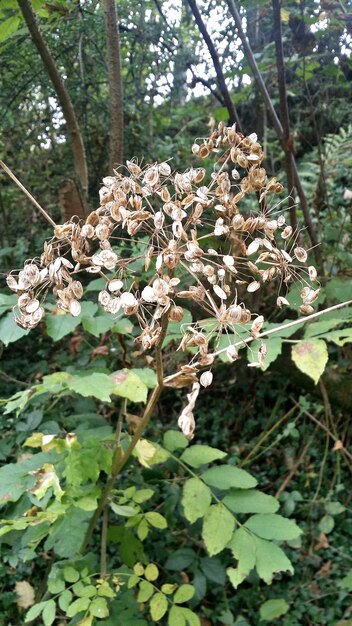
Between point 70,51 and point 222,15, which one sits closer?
point 70,51

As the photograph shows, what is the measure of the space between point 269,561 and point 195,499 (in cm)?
31

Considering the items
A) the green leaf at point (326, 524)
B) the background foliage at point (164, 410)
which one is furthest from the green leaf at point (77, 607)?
the green leaf at point (326, 524)

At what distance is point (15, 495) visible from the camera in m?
1.97

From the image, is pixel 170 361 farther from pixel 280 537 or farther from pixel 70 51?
pixel 70 51

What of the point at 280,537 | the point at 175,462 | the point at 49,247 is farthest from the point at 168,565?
the point at 49,247

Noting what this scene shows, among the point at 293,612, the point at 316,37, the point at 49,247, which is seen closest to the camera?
the point at 49,247

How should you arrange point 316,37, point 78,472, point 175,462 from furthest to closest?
point 316,37 → point 175,462 → point 78,472

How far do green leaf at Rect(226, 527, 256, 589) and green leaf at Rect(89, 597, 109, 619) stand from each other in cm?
39

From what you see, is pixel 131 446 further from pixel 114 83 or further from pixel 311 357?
pixel 114 83

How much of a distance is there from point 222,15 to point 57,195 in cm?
153

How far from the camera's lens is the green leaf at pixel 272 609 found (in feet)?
8.47

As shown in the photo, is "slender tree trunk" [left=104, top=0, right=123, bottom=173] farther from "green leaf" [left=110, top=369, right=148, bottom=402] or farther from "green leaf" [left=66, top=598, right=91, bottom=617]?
"green leaf" [left=66, top=598, right=91, bottom=617]

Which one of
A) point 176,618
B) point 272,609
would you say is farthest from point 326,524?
point 176,618

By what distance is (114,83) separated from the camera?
3.23 meters
